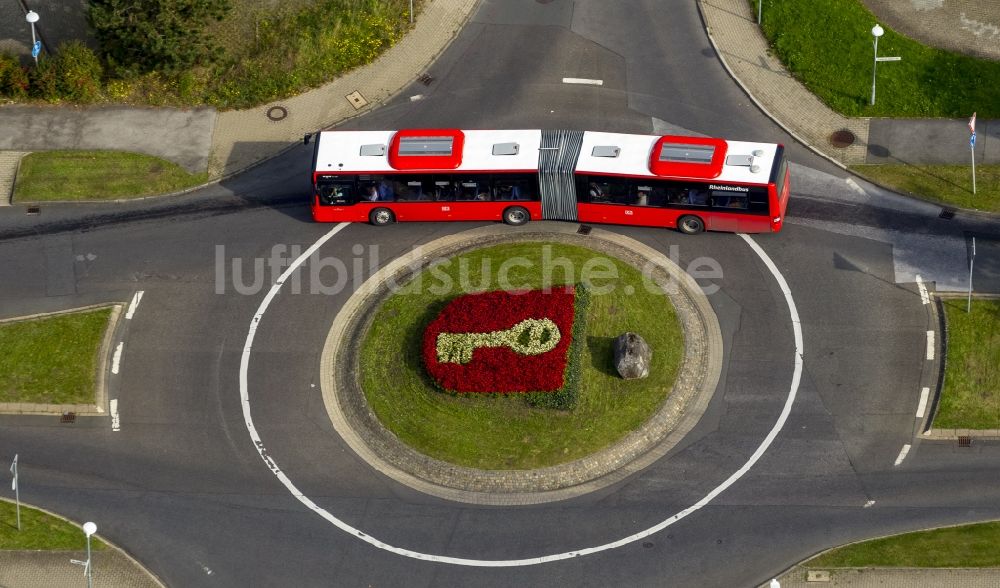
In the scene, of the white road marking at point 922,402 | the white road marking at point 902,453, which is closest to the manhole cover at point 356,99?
the white road marking at point 922,402

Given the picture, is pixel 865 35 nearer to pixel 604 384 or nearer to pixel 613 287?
pixel 613 287

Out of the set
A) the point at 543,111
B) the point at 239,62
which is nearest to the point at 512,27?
the point at 543,111

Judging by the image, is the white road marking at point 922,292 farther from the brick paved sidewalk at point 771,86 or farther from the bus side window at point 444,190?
the bus side window at point 444,190

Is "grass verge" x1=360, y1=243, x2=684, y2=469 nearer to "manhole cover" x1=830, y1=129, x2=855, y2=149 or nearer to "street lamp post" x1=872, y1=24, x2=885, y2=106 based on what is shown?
"manhole cover" x1=830, y1=129, x2=855, y2=149

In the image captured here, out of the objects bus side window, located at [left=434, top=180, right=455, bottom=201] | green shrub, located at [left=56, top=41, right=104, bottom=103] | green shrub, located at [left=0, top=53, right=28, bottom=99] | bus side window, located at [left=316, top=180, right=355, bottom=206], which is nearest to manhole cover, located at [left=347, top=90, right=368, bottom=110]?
bus side window, located at [left=316, top=180, right=355, bottom=206]

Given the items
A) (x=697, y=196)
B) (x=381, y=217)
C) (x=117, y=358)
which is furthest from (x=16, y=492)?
(x=697, y=196)

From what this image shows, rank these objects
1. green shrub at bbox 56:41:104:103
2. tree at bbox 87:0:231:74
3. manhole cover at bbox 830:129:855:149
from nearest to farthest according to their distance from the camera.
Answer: manhole cover at bbox 830:129:855:149, tree at bbox 87:0:231:74, green shrub at bbox 56:41:104:103
